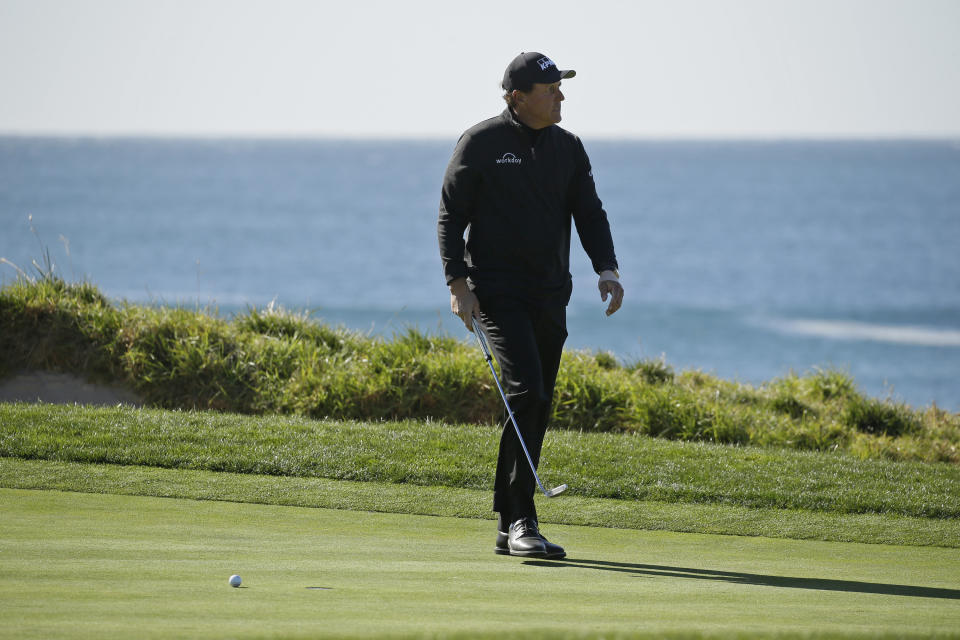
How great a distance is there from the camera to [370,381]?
11172 mm

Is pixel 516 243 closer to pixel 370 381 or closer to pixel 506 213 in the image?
pixel 506 213

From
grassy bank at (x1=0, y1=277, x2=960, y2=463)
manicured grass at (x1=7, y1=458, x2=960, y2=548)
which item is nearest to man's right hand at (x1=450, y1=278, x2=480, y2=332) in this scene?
manicured grass at (x1=7, y1=458, x2=960, y2=548)

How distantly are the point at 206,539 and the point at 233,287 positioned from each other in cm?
5312

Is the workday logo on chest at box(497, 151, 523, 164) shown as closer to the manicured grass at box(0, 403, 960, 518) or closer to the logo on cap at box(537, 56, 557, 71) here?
the logo on cap at box(537, 56, 557, 71)

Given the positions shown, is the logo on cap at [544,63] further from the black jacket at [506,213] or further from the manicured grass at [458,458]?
the manicured grass at [458,458]

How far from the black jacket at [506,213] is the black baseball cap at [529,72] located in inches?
6.7

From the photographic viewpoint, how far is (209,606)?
3.97 m

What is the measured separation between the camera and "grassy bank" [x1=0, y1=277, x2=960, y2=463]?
11.0 m

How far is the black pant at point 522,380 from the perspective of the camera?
577cm

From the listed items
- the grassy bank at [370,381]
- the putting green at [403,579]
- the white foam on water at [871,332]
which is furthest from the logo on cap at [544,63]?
the white foam on water at [871,332]

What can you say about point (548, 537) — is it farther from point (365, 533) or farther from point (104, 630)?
point (104, 630)

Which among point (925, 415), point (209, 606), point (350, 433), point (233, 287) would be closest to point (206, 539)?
point (209, 606)

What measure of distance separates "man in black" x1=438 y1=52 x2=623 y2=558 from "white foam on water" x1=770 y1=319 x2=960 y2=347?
4157 cm

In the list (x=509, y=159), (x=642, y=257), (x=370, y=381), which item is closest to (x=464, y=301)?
(x=509, y=159)
